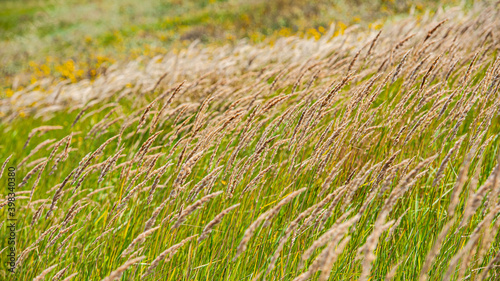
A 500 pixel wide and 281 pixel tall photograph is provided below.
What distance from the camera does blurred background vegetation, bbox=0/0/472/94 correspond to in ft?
40.9

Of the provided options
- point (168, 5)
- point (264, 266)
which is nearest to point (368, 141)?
point (264, 266)

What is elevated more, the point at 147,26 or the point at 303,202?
the point at 303,202

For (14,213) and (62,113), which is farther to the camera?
(62,113)

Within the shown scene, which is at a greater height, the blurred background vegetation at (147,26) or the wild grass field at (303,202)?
the wild grass field at (303,202)

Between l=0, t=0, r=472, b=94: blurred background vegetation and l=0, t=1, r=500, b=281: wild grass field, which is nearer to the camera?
l=0, t=1, r=500, b=281: wild grass field

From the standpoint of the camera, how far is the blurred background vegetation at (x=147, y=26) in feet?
40.9

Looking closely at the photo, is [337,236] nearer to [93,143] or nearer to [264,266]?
[264,266]

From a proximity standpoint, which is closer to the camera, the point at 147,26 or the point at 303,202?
the point at 303,202

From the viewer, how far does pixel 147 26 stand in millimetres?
21094

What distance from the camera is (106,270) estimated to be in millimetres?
1769

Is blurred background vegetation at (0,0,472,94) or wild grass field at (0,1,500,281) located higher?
wild grass field at (0,1,500,281)

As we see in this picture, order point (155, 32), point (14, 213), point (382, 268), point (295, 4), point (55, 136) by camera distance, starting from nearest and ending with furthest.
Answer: point (382, 268) → point (14, 213) → point (55, 136) → point (295, 4) → point (155, 32)

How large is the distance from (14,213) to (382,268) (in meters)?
2.29

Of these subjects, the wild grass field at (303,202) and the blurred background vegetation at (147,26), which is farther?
the blurred background vegetation at (147,26)
